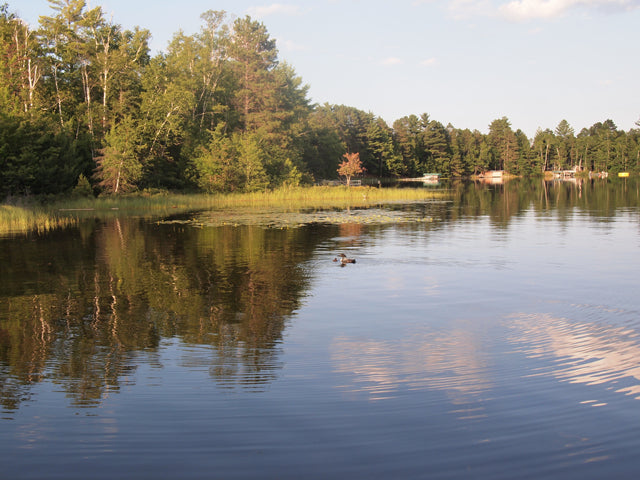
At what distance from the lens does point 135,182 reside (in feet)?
182

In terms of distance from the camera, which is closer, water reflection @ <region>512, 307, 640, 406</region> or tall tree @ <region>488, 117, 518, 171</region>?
water reflection @ <region>512, 307, 640, 406</region>

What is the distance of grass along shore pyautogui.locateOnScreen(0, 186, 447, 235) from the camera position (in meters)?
33.7

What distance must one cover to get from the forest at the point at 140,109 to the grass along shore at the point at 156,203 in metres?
2.32

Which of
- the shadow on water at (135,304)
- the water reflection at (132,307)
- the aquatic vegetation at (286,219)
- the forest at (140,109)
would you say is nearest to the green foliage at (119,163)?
the forest at (140,109)

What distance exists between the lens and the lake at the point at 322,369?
235 inches

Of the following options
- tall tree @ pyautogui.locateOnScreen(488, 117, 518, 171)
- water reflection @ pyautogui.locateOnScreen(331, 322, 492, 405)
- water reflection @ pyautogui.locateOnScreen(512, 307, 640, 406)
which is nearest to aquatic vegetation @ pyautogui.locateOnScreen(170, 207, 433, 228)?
water reflection @ pyautogui.locateOnScreen(512, 307, 640, 406)

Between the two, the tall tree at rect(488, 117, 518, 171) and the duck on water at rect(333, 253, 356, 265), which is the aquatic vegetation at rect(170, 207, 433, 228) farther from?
the tall tree at rect(488, 117, 518, 171)

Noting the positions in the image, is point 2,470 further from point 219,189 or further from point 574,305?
point 219,189

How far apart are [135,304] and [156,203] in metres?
40.1

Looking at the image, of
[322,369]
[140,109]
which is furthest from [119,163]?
[322,369]

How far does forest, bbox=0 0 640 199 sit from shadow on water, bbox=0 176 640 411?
855 inches

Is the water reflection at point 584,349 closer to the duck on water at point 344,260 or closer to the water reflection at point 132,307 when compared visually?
the water reflection at point 132,307

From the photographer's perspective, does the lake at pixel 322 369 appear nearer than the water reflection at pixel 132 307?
Yes

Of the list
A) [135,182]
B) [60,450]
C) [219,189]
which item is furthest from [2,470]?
[219,189]
